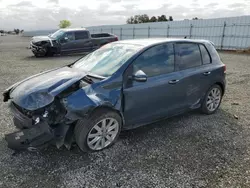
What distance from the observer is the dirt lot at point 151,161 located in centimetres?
239

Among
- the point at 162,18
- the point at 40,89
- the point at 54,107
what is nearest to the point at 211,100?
the point at 54,107

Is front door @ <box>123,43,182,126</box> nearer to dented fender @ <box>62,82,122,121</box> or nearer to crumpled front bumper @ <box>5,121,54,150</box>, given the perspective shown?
dented fender @ <box>62,82,122,121</box>

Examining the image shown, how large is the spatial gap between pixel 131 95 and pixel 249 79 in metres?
6.18

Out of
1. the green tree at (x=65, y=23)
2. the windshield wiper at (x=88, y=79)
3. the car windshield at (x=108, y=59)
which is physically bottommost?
the windshield wiper at (x=88, y=79)

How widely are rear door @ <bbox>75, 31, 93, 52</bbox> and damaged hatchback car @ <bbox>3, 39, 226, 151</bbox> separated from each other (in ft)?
34.5

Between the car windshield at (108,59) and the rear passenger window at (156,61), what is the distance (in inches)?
6.6

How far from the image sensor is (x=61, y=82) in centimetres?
282

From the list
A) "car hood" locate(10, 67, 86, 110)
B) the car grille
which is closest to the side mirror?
"car hood" locate(10, 67, 86, 110)

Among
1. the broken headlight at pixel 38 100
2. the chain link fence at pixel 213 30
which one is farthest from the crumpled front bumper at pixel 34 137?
the chain link fence at pixel 213 30

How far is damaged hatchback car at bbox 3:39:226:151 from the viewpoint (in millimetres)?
2551

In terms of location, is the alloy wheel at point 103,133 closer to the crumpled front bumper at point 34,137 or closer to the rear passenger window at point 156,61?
the crumpled front bumper at point 34,137

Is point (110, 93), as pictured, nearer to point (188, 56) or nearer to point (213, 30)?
point (188, 56)

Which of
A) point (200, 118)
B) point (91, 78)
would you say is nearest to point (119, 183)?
point (91, 78)

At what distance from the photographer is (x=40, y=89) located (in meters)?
2.73
